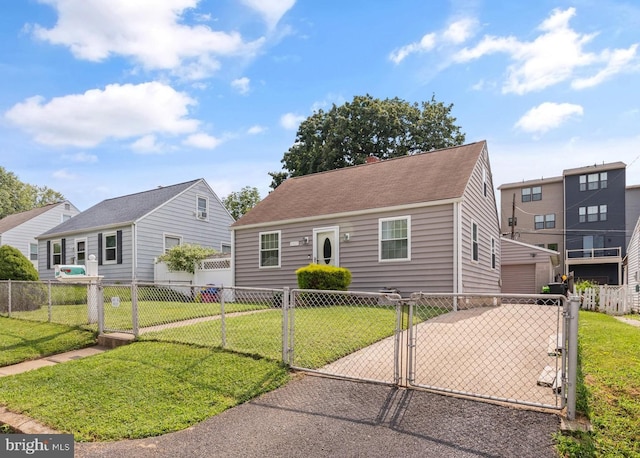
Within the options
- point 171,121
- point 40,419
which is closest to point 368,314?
point 40,419

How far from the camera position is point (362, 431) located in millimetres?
3637

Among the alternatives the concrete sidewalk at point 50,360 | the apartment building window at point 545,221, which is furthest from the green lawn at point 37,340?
the apartment building window at point 545,221

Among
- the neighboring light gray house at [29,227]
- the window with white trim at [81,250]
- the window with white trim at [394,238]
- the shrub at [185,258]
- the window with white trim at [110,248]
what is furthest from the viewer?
the neighboring light gray house at [29,227]

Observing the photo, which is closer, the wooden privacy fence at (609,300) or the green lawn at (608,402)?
the green lawn at (608,402)

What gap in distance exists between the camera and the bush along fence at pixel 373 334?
4.38m

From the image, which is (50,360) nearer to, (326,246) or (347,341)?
(347,341)

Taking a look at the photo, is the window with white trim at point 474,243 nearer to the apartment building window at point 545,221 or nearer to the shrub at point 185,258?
the shrub at point 185,258

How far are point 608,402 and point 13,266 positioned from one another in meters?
15.6

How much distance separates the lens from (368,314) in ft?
29.5

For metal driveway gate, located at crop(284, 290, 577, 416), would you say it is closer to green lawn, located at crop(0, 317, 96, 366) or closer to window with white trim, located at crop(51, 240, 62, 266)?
green lawn, located at crop(0, 317, 96, 366)

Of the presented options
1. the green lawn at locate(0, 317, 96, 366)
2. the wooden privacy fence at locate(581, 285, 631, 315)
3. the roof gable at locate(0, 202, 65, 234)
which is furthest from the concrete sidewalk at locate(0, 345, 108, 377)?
the roof gable at locate(0, 202, 65, 234)

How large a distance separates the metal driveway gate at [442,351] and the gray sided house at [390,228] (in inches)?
113

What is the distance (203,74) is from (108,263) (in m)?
12.1

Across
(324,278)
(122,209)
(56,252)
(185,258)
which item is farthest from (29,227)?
(324,278)
